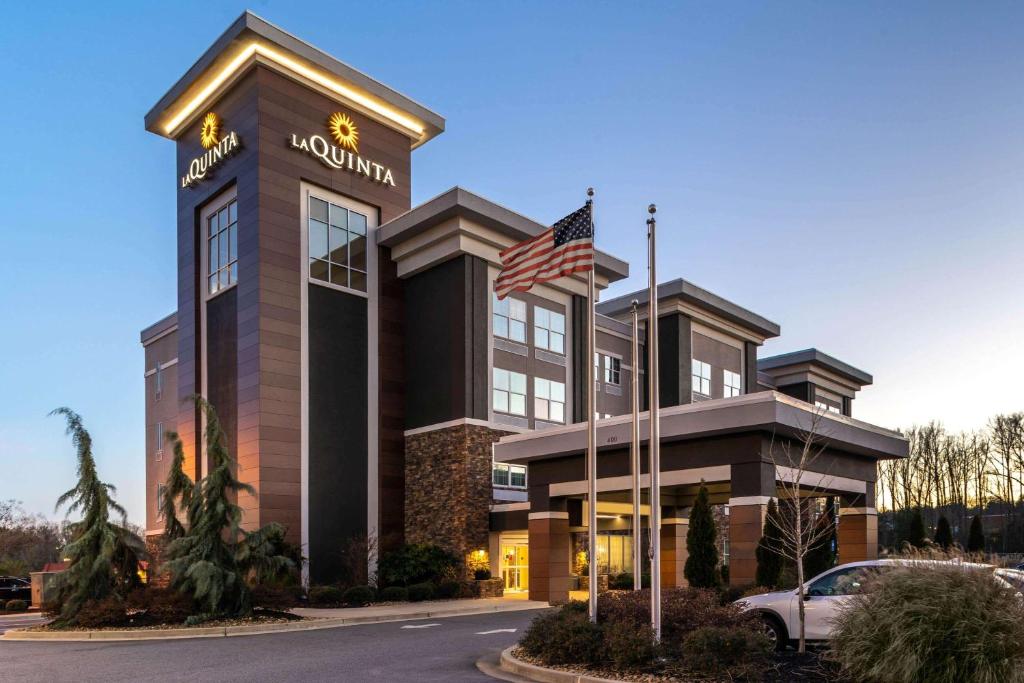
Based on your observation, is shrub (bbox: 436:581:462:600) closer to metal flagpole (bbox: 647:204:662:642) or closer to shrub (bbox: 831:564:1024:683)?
metal flagpole (bbox: 647:204:662:642)

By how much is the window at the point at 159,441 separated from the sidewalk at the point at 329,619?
929 inches

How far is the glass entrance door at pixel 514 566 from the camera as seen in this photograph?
3941 centimetres

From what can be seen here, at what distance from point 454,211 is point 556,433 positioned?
41.3ft

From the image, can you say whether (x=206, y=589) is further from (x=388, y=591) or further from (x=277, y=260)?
(x=277, y=260)

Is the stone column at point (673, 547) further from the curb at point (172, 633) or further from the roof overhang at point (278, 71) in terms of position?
the roof overhang at point (278, 71)

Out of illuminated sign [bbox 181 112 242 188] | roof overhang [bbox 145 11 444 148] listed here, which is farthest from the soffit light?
illuminated sign [bbox 181 112 242 188]

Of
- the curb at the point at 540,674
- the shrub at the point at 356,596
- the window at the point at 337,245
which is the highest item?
the window at the point at 337,245

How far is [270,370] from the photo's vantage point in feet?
121

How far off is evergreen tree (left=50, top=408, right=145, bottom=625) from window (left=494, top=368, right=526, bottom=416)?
63.3ft

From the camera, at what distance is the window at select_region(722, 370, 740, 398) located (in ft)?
185

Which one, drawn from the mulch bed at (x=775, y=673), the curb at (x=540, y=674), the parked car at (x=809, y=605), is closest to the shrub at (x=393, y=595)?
the curb at (x=540, y=674)

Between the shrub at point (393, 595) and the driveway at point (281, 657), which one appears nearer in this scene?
the driveway at point (281, 657)

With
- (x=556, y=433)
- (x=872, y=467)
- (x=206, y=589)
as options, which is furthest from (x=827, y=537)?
(x=206, y=589)

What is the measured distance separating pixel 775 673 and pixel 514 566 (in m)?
28.6
